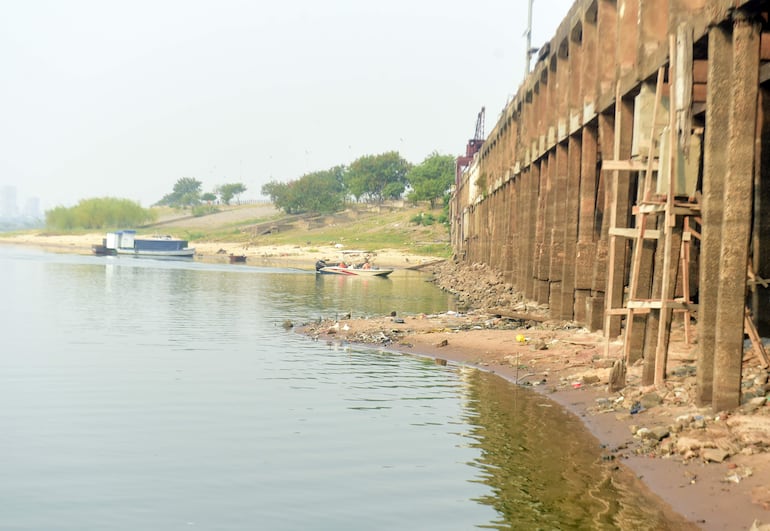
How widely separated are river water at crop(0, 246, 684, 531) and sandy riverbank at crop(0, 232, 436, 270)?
6803 centimetres

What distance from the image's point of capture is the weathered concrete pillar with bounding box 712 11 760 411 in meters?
11.6

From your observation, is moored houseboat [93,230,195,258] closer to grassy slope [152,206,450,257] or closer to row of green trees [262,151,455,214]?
grassy slope [152,206,450,257]

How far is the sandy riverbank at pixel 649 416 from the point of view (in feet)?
33.2

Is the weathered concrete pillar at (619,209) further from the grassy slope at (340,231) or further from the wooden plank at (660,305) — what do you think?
the grassy slope at (340,231)

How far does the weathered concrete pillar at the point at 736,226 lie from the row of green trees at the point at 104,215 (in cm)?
16565

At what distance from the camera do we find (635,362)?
1681 cm

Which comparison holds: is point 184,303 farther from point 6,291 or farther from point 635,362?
point 635,362

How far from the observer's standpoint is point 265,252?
118 metres

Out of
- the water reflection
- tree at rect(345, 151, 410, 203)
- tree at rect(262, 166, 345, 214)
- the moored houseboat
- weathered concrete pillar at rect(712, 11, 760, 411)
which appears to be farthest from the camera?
tree at rect(345, 151, 410, 203)

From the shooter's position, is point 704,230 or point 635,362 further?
point 635,362

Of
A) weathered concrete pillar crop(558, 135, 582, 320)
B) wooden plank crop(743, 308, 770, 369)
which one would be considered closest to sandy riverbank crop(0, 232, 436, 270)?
weathered concrete pillar crop(558, 135, 582, 320)

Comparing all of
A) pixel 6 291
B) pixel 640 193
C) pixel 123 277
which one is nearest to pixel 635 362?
pixel 640 193

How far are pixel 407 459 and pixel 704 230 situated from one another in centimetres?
531

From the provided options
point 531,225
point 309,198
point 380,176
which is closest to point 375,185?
point 380,176
